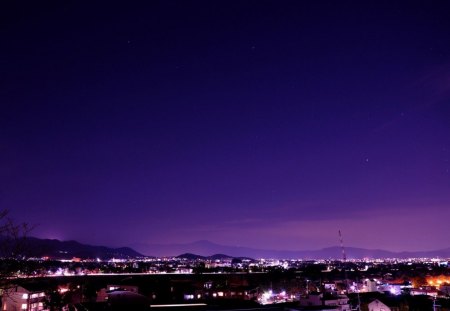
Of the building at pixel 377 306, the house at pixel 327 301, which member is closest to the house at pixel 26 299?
the house at pixel 327 301

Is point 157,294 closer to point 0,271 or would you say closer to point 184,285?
point 184,285

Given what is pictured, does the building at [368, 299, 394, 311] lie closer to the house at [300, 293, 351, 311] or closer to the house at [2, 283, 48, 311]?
the house at [300, 293, 351, 311]

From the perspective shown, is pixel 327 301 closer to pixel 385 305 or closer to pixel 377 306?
pixel 377 306

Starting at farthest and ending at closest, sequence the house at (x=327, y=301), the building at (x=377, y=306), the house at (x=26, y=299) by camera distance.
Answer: the building at (x=377, y=306)
the house at (x=26, y=299)
the house at (x=327, y=301)

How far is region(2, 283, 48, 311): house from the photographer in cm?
2522

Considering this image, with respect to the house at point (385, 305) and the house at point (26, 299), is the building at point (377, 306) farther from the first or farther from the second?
the house at point (26, 299)

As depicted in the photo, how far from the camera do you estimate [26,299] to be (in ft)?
86.8

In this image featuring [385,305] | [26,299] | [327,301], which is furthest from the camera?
[26,299]

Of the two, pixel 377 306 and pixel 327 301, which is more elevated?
pixel 327 301

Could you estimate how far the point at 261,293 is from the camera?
44.4m

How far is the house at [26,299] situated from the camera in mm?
25219

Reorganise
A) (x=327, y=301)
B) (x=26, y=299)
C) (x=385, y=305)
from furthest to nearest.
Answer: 1. (x=26, y=299)
2. (x=385, y=305)
3. (x=327, y=301)

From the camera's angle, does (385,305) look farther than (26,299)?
No

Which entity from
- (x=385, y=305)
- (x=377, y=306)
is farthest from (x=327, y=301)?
(x=385, y=305)
